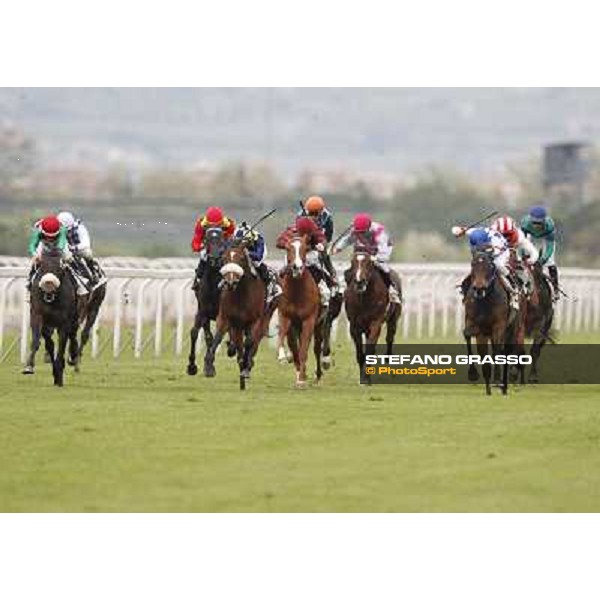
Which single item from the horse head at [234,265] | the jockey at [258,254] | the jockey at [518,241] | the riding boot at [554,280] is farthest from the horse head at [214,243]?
the riding boot at [554,280]

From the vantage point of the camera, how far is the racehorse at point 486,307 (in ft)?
62.5

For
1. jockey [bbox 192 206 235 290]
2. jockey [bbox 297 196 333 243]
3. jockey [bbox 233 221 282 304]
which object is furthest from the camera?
jockey [bbox 297 196 333 243]

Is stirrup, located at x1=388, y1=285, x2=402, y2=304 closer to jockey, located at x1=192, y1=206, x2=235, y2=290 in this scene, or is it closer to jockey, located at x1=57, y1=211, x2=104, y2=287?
jockey, located at x1=192, y1=206, x2=235, y2=290

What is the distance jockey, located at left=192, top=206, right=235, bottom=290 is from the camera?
20.0m

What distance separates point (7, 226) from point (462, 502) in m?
30.0

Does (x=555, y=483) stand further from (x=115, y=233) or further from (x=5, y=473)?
(x=115, y=233)

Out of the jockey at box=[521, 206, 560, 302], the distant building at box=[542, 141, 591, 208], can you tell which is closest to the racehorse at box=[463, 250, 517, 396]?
the jockey at box=[521, 206, 560, 302]

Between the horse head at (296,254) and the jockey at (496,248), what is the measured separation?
1.42 meters

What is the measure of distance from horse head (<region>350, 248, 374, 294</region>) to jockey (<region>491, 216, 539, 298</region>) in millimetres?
1210

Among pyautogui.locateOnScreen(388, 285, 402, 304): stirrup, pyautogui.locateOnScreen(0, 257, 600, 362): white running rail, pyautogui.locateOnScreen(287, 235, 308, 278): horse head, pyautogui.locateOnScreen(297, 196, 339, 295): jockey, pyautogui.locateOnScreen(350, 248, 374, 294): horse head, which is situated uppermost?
pyautogui.locateOnScreen(297, 196, 339, 295): jockey

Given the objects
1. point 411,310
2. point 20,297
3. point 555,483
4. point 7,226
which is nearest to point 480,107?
point 7,226

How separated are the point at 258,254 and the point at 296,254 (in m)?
0.65

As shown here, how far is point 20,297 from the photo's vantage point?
2444 cm

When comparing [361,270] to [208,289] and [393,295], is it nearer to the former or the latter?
[393,295]
